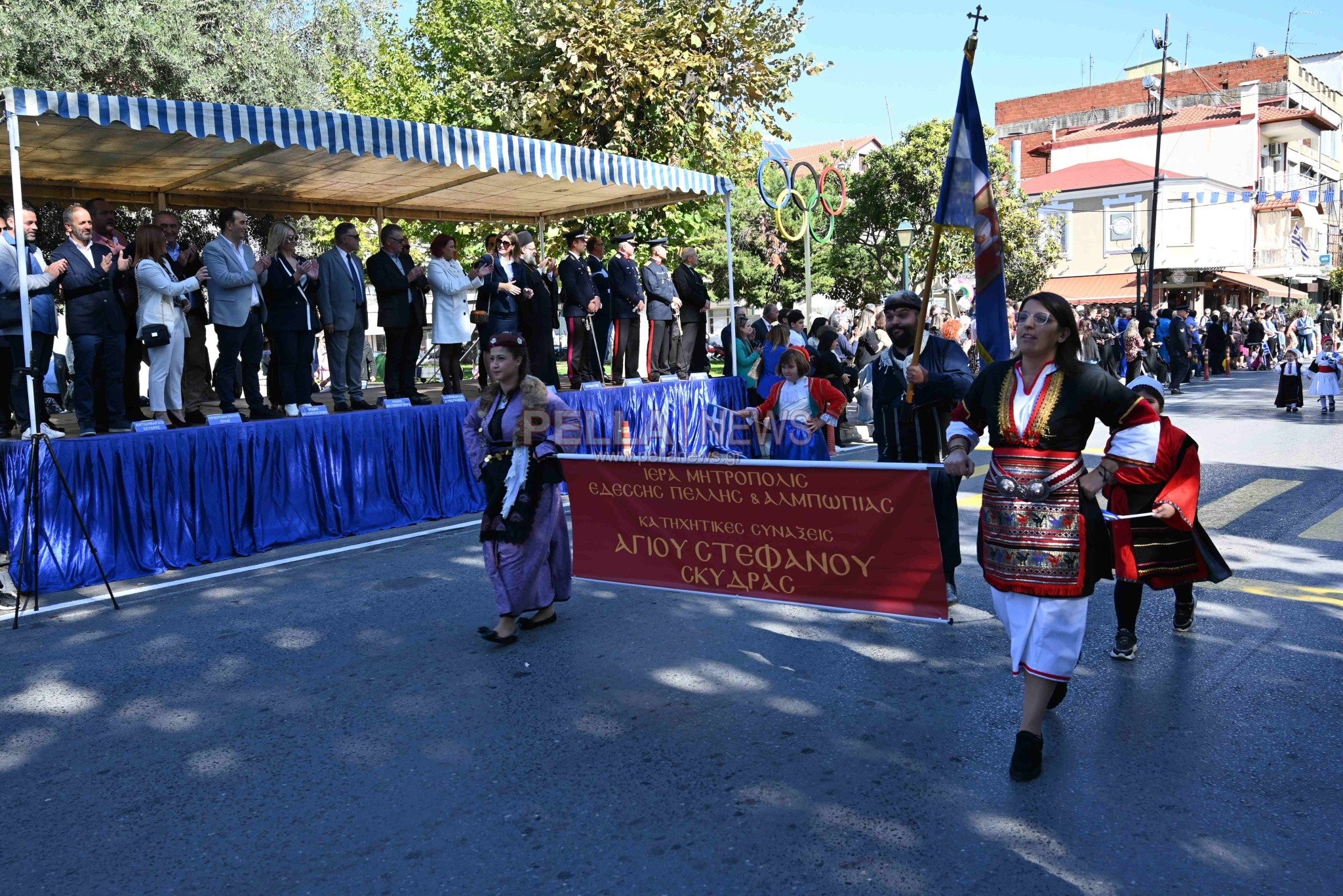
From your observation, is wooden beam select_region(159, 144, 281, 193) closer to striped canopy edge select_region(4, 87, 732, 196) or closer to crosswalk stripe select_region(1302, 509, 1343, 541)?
striped canopy edge select_region(4, 87, 732, 196)

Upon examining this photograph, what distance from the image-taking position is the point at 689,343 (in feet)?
49.7

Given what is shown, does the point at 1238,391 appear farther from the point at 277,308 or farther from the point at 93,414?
the point at 93,414

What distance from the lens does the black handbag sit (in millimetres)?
8719

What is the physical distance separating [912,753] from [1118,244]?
5229 cm

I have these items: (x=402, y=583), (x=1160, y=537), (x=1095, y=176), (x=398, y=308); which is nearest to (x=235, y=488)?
(x=402, y=583)

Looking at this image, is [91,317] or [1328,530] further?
[91,317]

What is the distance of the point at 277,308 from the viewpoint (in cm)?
993

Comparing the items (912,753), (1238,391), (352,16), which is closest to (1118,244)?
(1238,391)

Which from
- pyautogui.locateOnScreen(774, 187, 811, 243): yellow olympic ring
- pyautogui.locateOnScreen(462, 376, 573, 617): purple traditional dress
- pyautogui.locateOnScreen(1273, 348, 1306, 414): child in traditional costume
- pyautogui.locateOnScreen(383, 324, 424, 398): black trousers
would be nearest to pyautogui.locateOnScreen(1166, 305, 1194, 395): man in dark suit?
pyautogui.locateOnScreen(1273, 348, 1306, 414): child in traditional costume

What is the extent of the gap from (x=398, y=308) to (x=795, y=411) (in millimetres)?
4890

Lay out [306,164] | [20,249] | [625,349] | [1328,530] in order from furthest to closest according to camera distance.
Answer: [625,349] < [306,164] < [1328,530] < [20,249]

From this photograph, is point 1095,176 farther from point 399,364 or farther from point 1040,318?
point 1040,318

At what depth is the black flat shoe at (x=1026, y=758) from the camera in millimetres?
4012

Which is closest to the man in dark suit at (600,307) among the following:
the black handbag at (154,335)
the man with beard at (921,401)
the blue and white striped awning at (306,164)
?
the blue and white striped awning at (306,164)
